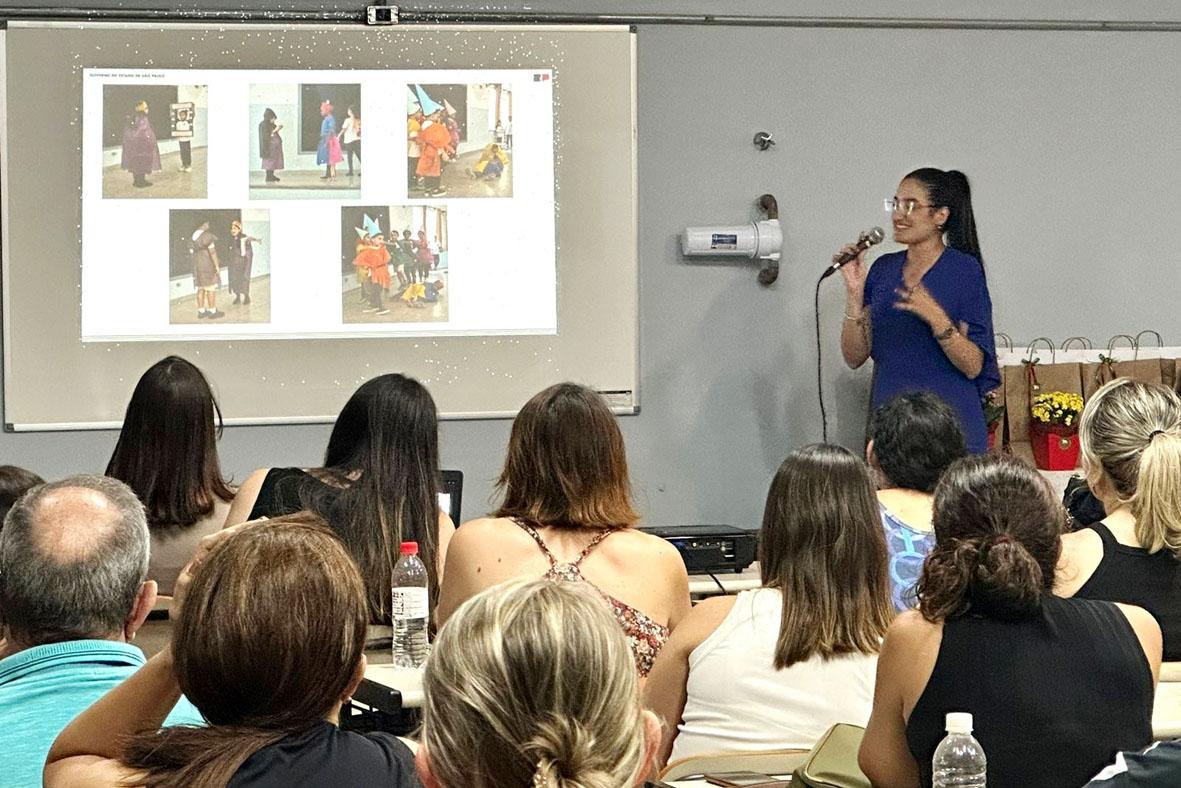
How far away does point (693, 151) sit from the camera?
5375mm

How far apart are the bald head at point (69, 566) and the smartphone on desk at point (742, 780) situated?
885 mm

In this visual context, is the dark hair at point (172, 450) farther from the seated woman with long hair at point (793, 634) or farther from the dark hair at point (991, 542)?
the dark hair at point (991, 542)

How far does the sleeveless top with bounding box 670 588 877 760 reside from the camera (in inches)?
93.7

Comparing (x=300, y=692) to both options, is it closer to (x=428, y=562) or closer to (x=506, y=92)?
(x=428, y=562)

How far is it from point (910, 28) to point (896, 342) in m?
1.32

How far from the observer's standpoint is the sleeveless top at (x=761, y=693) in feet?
7.80

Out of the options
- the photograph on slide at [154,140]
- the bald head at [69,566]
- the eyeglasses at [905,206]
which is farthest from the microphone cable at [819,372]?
the bald head at [69,566]

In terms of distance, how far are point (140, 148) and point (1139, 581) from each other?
3675 millimetres

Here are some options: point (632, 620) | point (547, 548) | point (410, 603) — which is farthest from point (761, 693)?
point (410, 603)

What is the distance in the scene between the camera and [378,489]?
3262 mm

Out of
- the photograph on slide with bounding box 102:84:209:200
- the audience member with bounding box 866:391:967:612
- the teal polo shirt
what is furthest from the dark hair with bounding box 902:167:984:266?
the teal polo shirt

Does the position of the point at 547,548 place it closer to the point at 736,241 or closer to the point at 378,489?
the point at 378,489

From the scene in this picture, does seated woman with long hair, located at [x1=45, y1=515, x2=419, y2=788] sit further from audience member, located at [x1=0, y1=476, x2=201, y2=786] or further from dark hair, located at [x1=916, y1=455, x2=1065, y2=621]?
dark hair, located at [x1=916, y1=455, x2=1065, y2=621]

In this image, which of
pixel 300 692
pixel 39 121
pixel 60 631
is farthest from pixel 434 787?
pixel 39 121
